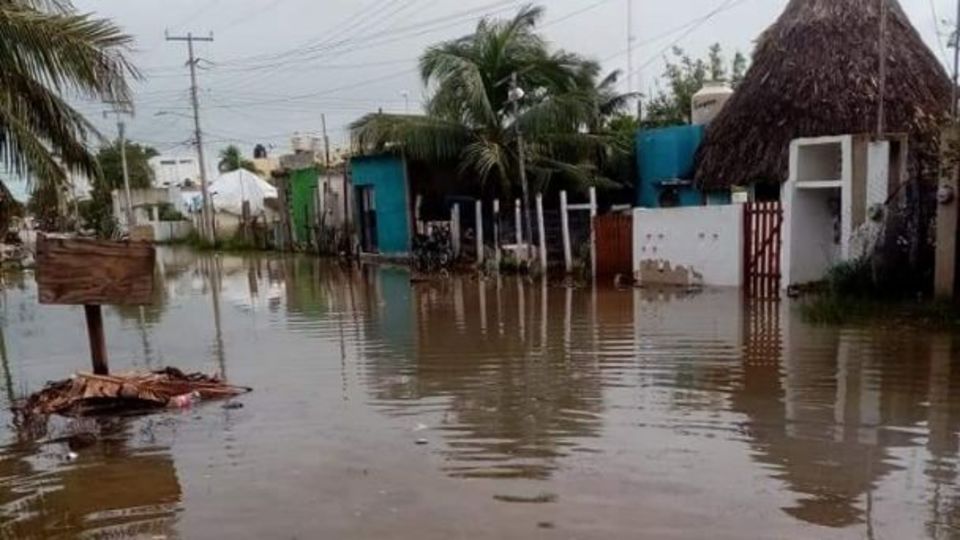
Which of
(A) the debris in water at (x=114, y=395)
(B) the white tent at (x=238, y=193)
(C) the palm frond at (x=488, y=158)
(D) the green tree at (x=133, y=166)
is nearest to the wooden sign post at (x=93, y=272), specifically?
(A) the debris in water at (x=114, y=395)

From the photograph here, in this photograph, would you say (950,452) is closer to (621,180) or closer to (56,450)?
(56,450)

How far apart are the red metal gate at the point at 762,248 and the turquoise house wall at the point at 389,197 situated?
1454cm

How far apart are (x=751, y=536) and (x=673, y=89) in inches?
1172

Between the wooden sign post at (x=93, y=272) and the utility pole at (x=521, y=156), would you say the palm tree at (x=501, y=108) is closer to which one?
the utility pole at (x=521, y=156)

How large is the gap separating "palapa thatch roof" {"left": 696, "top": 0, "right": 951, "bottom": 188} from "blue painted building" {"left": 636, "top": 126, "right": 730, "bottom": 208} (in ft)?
6.67

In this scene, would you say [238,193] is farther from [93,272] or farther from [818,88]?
[93,272]

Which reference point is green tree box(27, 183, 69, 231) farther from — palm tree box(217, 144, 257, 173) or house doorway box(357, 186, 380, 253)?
palm tree box(217, 144, 257, 173)

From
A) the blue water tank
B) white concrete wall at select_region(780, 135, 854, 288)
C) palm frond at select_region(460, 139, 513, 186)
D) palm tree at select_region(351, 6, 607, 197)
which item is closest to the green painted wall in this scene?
palm tree at select_region(351, 6, 607, 197)

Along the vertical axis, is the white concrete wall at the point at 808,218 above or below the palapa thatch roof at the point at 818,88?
below

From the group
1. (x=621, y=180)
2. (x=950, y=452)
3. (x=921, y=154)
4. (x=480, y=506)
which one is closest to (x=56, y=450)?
(x=480, y=506)

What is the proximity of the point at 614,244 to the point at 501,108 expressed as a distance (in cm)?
850

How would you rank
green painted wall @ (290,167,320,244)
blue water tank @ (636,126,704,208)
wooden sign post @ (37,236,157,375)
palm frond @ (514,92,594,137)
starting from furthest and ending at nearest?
green painted wall @ (290,167,320,244) → palm frond @ (514,92,594,137) → blue water tank @ (636,126,704,208) → wooden sign post @ (37,236,157,375)

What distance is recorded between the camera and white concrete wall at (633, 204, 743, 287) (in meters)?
16.0

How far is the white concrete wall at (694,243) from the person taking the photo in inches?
632
